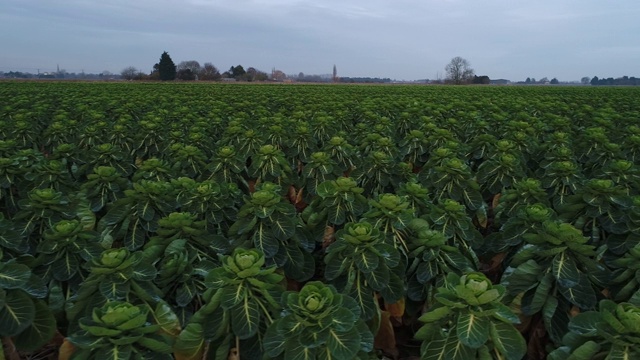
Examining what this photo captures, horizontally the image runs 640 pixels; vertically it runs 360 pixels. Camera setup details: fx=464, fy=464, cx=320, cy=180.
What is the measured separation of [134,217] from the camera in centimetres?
356

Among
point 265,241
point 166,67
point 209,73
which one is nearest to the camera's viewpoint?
point 265,241

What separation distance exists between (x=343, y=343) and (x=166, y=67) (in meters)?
64.1

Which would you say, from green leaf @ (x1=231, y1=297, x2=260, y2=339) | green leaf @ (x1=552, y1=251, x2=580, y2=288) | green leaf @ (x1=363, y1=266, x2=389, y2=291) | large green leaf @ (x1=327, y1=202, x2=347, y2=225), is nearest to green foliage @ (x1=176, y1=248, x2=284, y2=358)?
green leaf @ (x1=231, y1=297, x2=260, y2=339)

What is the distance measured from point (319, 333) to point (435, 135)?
16.2 ft

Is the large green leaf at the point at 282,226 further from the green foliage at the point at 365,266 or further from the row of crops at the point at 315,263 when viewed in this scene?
the green foliage at the point at 365,266

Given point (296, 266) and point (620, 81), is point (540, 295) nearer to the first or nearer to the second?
point (296, 266)

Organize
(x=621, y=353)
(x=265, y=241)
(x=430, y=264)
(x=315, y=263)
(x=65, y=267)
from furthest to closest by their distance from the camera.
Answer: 1. (x=315, y=263)
2. (x=265, y=241)
3. (x=430, y=264)
4. (x=65, y=267)
5. (x=621, y=353)

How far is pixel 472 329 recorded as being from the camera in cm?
205

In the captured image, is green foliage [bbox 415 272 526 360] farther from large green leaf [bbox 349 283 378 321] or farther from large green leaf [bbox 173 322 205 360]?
large green leaf [bbox 173 322 205 360]

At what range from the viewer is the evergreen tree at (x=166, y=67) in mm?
60688

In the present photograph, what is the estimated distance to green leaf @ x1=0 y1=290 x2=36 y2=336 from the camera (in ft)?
7.40

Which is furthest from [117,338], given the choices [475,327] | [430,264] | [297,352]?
[430,264]

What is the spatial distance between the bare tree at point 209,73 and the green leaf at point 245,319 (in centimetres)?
6946

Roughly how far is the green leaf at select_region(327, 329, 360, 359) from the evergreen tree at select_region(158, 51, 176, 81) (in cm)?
6385
